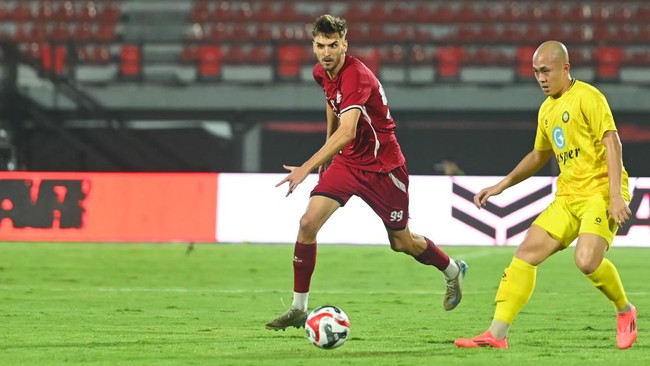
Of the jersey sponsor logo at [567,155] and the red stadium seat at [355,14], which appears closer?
the jersey sponsor logo at [567,155]

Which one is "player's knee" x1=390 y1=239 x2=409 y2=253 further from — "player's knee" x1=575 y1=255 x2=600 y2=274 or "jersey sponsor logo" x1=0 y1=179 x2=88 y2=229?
"jersey sponsor logo" x1=0 y1=179 x2=88 y2=229

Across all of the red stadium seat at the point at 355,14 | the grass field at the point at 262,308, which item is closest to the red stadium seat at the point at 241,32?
the red stadium seat at the point at 355,14

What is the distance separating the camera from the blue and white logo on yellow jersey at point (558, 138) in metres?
6.54

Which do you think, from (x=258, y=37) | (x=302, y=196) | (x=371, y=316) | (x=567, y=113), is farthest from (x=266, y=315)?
(x=258, y=37)

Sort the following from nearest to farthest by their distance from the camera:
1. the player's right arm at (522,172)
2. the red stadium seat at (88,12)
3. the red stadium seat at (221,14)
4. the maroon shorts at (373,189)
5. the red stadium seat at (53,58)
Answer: the player's right arm at (522,172) < the maroon shorts at (373,189) < the red stadium seat at (53,58) < the red stadium seat at (221,14) < the red stadium seat at (88,12)

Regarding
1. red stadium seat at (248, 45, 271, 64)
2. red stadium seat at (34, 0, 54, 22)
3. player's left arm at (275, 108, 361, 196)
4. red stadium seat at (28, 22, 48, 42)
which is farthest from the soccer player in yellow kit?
red stadium seat at (34, 0, 54, 22)

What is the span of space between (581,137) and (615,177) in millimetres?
324

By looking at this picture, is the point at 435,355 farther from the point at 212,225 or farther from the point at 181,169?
the point at 181,169

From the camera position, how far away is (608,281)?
657cm

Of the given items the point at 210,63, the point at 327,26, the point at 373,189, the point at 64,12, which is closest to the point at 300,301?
the point at 373,189

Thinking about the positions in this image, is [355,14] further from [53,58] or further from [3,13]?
[3,13]

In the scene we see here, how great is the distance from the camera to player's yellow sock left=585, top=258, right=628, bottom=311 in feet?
21.4

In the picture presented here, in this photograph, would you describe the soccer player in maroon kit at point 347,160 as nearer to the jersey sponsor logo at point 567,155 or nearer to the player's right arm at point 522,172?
the player's right arm at point 522,172

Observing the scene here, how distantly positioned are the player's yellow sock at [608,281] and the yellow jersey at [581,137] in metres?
0.39
